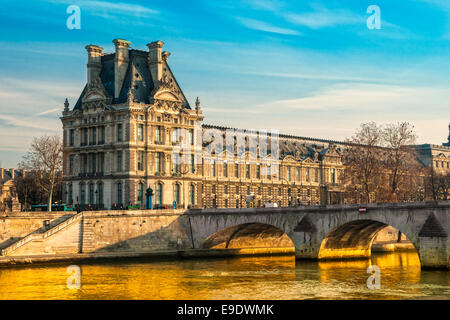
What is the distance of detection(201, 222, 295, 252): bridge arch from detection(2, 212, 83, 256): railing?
1452 centimetres

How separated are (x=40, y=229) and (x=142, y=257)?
35.4ft

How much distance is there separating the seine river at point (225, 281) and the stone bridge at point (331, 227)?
2.02m

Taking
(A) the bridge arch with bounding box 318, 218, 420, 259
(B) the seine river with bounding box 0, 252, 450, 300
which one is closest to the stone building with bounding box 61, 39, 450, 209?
(A) the bridge arch with bounding box 318, 218, 420, 259

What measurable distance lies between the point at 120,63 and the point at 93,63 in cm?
410

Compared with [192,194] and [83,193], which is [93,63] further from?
[192,194]

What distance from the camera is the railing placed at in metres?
64.0

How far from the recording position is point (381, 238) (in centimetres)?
9019

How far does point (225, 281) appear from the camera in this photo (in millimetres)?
51312

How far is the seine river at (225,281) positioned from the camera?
44.3 m

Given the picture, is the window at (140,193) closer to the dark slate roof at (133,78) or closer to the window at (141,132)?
the window at (141,132)

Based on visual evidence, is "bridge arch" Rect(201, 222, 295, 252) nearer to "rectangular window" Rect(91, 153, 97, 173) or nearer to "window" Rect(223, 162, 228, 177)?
"rectangular window" Rect(91, 153, 97, 173)
